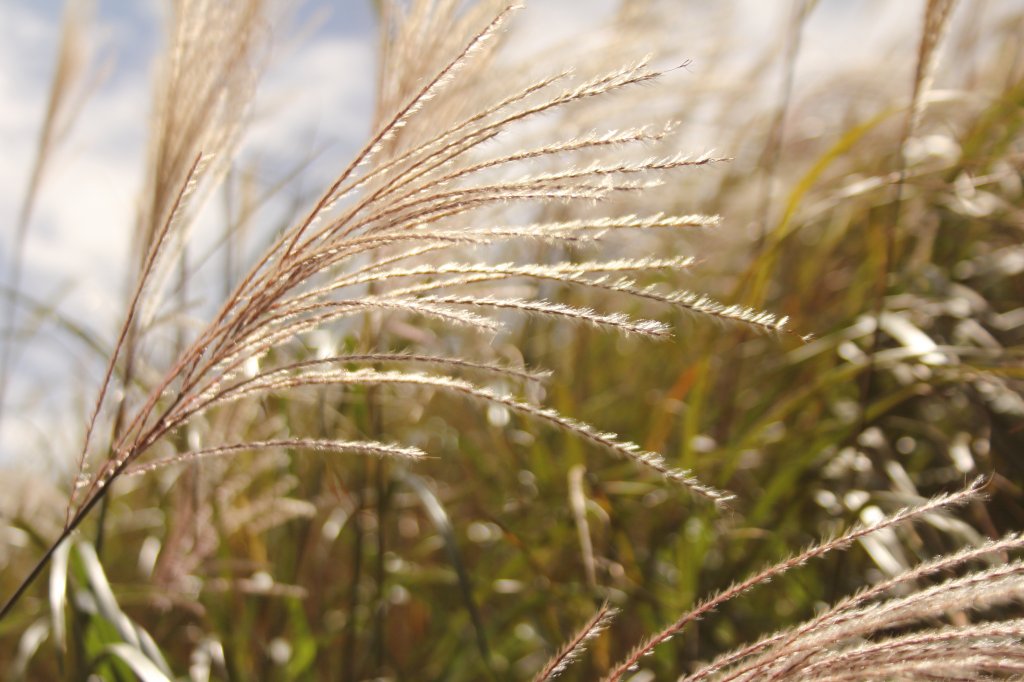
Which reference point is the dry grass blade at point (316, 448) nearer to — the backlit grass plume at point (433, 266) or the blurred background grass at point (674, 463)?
the backlit grass plume at point (433, 266)

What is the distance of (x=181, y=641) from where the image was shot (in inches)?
97.0

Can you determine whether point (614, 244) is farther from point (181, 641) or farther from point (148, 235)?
point (148, 235)

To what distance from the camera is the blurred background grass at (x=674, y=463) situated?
6.15 ft

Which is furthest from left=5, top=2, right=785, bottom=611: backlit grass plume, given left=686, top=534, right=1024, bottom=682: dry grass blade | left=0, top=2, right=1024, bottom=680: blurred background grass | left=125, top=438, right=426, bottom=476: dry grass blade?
left=0, top=2, right=1024, bottom=680: blurred background grass

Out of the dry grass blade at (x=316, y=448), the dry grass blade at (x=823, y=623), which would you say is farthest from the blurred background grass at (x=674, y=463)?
the dry grass blade at (x=823, y=623)

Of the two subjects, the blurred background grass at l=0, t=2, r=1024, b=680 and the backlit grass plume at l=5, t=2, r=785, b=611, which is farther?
the blurred background grass at l=0, t=2, r=1024, b=680

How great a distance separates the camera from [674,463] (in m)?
2.18

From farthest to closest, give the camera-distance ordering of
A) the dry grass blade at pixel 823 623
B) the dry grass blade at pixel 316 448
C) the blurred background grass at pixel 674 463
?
the blurred background grass at pixel 674 463, the dry grass blade at pixel 316 448, the dry grass blade at pixel 823 623

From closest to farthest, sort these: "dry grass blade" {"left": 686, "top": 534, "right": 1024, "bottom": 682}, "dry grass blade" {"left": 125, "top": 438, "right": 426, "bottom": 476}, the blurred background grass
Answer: "dry grass blade" {"left": 686, "top": 534, "right": 1024, "bottom": 682} < "dry grass blade" {"left": 125, "top": 438, "right": 426, "bottom": 476} < the blurred background grass

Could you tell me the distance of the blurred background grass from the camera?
187cm

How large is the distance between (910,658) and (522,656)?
1988 mm

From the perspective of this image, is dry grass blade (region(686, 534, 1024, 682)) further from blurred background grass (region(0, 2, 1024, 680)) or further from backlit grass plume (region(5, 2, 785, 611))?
blurred background grass (region(0, 2, 1024, 680))

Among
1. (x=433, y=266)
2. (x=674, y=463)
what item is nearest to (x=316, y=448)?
(x=433, y=266)

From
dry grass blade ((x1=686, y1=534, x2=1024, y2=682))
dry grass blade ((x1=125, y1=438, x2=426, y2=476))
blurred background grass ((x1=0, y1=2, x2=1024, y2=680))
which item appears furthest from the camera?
blurred background grass ((x1=0, y1=2, x2=1024, y2=680))
